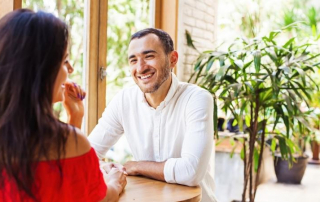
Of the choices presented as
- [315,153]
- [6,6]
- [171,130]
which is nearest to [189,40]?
[171,130]

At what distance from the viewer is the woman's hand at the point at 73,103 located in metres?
1.56

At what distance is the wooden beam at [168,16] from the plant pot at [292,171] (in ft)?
9.41

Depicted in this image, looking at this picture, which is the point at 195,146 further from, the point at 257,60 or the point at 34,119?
the point at 257,60

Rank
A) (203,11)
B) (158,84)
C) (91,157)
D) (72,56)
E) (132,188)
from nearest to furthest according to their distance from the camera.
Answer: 1. (91,157)
2. (132,188)
3. (158,84)
4. (72,56)
5. (203,11)

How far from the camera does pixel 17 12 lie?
1.00 meters

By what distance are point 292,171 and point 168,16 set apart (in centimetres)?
318

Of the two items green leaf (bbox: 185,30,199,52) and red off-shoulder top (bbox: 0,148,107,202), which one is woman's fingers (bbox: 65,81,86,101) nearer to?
red off-shoulder top (bbox: 0,148,107,202)

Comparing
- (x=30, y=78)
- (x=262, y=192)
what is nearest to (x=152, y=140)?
(x=30, y=78)

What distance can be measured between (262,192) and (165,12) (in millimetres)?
2748

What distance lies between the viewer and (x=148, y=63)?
2082 mm

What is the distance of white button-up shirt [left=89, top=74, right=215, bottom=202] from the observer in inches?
69.2

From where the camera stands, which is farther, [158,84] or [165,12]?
[165,12]

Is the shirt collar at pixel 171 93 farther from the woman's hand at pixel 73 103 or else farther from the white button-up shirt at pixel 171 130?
the woman's hand at pixel 73 103

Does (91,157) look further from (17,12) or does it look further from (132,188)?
(132,188)
